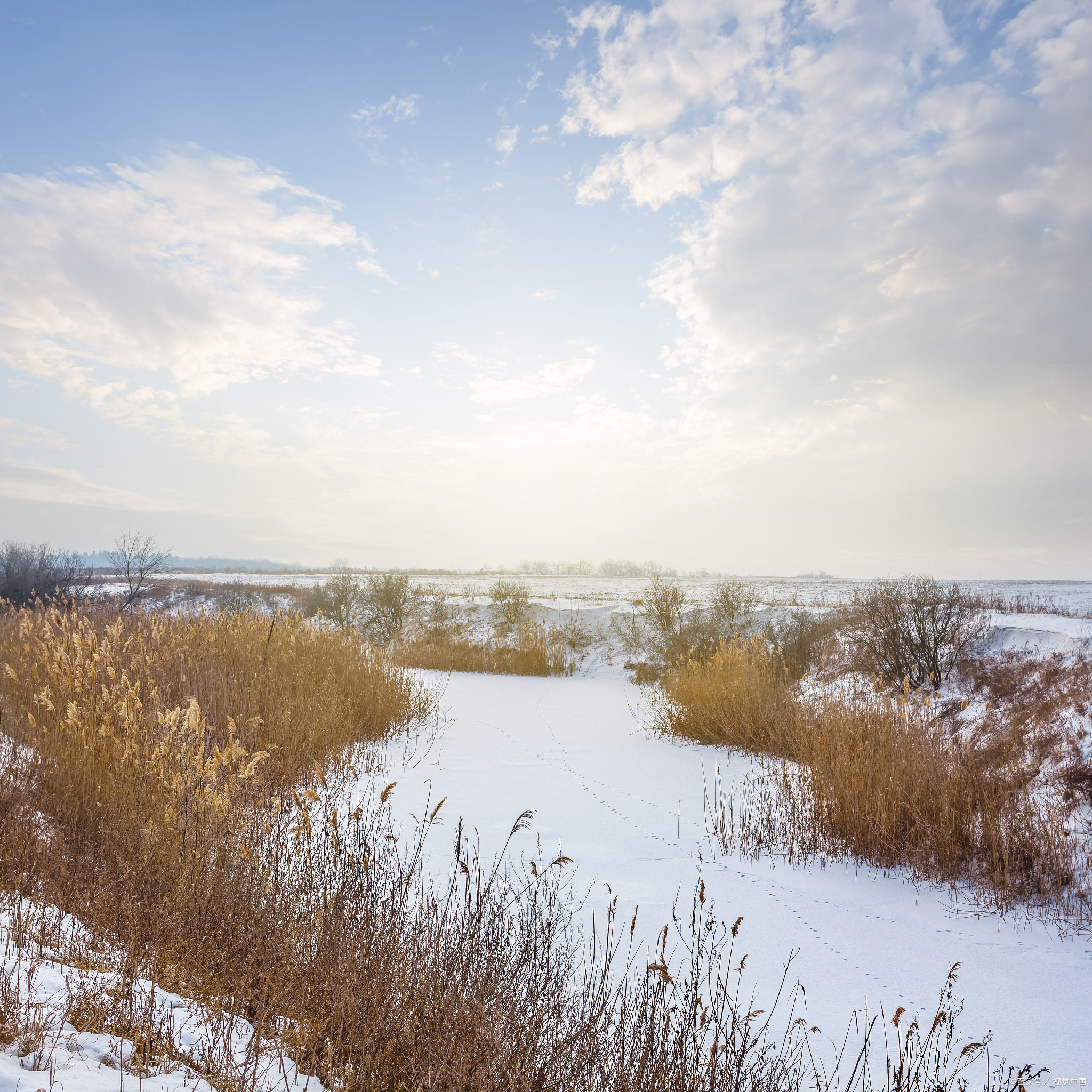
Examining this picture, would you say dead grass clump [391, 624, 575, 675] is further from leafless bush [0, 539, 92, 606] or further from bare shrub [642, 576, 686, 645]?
leafless bush [0, 539, 92, 606]

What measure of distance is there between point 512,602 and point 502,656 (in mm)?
3917

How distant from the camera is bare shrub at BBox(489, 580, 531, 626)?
66.6 feet

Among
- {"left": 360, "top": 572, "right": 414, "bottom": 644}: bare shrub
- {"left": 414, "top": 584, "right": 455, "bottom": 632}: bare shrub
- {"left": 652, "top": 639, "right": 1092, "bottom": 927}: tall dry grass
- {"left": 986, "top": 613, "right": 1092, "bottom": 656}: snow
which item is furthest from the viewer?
{"left": 414, "top": 584, "right": 455, "bottom": 632}: bare shrub

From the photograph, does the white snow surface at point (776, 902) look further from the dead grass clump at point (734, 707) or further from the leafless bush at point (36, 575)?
the leafless bush at point (36, 575)

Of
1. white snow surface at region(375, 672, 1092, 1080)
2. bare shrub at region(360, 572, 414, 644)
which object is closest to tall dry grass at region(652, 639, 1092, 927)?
white snow surface at region(375, 672, 1092, 1080)

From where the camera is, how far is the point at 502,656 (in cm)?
1700

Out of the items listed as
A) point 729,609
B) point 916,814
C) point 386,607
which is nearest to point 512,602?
point 386,607

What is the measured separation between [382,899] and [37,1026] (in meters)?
1.27

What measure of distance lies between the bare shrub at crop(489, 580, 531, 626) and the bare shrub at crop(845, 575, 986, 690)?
11.7 meters

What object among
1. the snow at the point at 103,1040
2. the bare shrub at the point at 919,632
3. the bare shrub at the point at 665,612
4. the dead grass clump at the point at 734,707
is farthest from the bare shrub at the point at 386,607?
the snow at the point at 103,1040

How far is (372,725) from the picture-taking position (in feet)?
26.1

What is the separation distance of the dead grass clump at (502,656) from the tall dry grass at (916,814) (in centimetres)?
1048

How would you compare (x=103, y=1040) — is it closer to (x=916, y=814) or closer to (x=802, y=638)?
(x=916, y=814)

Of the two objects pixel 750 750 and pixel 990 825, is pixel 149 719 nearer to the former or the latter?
pixel 990 825
